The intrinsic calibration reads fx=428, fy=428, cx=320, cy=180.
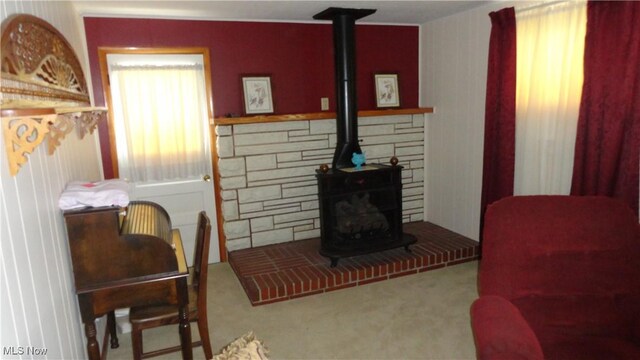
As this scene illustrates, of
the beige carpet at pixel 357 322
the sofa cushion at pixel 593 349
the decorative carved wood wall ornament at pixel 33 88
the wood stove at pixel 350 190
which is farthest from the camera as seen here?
the wood stove at pixel 350 190

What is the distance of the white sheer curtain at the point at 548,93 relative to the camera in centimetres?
270

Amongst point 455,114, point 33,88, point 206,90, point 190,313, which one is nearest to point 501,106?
point 455,114

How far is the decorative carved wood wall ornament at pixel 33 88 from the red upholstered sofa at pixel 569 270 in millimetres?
1599

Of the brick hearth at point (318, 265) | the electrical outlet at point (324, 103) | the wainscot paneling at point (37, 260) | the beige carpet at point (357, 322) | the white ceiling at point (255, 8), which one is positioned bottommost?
the beige carpet at point (357, 322)

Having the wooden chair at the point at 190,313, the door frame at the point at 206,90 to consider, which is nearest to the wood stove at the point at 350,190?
the door frame at the point at 206,90

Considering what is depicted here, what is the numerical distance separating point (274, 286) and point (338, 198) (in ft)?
2.86

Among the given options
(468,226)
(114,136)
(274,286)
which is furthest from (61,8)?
(468,226)

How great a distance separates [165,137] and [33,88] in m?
2.07

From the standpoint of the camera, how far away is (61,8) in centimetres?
244

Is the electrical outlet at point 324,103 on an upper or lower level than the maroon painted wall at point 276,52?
lower

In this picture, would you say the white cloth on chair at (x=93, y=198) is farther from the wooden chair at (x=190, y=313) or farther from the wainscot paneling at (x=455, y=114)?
the wainscot paneling at (x=455, y=114)

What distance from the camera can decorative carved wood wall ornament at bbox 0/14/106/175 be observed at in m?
1.15

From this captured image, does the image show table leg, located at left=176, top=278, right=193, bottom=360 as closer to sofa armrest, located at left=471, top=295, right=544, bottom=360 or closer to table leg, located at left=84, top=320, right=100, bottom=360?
table leg, located at left=84, top=320, right=100, bottom=360

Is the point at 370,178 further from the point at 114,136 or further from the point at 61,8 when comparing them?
the point at 61,8
